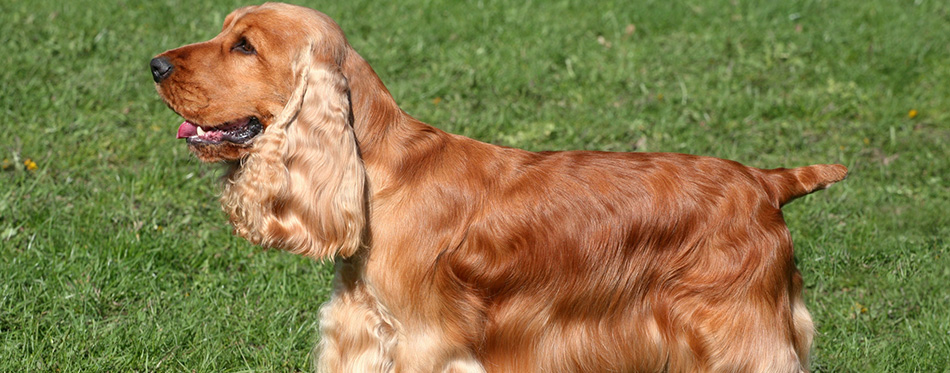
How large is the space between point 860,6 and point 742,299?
6179 millimetres

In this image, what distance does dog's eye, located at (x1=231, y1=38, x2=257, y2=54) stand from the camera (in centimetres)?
334

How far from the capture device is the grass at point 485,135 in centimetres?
430

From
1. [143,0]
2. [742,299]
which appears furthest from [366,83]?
[143,0]

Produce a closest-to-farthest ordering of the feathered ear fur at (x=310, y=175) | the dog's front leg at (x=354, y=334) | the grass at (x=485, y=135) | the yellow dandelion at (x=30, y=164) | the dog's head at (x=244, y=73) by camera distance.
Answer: the feathered ear fur at (x=310, y=175) < the dog's head at (x=244, y=73) < the dog's front leg at (x=354, y=334) < the grass at (x=485, y=135) < the yellow dandelion at (x=30, y=164)

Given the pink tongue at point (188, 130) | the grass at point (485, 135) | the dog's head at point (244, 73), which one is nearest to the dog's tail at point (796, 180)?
the grass at point (485, 135)

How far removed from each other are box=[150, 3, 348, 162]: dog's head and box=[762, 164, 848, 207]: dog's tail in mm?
1768

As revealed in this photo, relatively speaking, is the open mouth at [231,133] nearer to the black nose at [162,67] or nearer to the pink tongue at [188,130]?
the pink tongue at [188,130]

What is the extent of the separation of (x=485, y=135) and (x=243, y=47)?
326cm

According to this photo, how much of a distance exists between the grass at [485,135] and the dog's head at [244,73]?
1182 millimetres

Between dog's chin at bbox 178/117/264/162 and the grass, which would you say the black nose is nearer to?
dog's chin at bbox 178/117/264/162

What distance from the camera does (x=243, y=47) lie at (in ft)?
11.0

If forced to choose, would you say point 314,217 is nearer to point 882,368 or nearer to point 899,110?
point 882,368

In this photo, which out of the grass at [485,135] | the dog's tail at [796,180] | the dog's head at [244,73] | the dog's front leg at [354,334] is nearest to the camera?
the dog's head at [244,73]

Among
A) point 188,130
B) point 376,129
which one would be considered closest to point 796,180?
point 376,129
